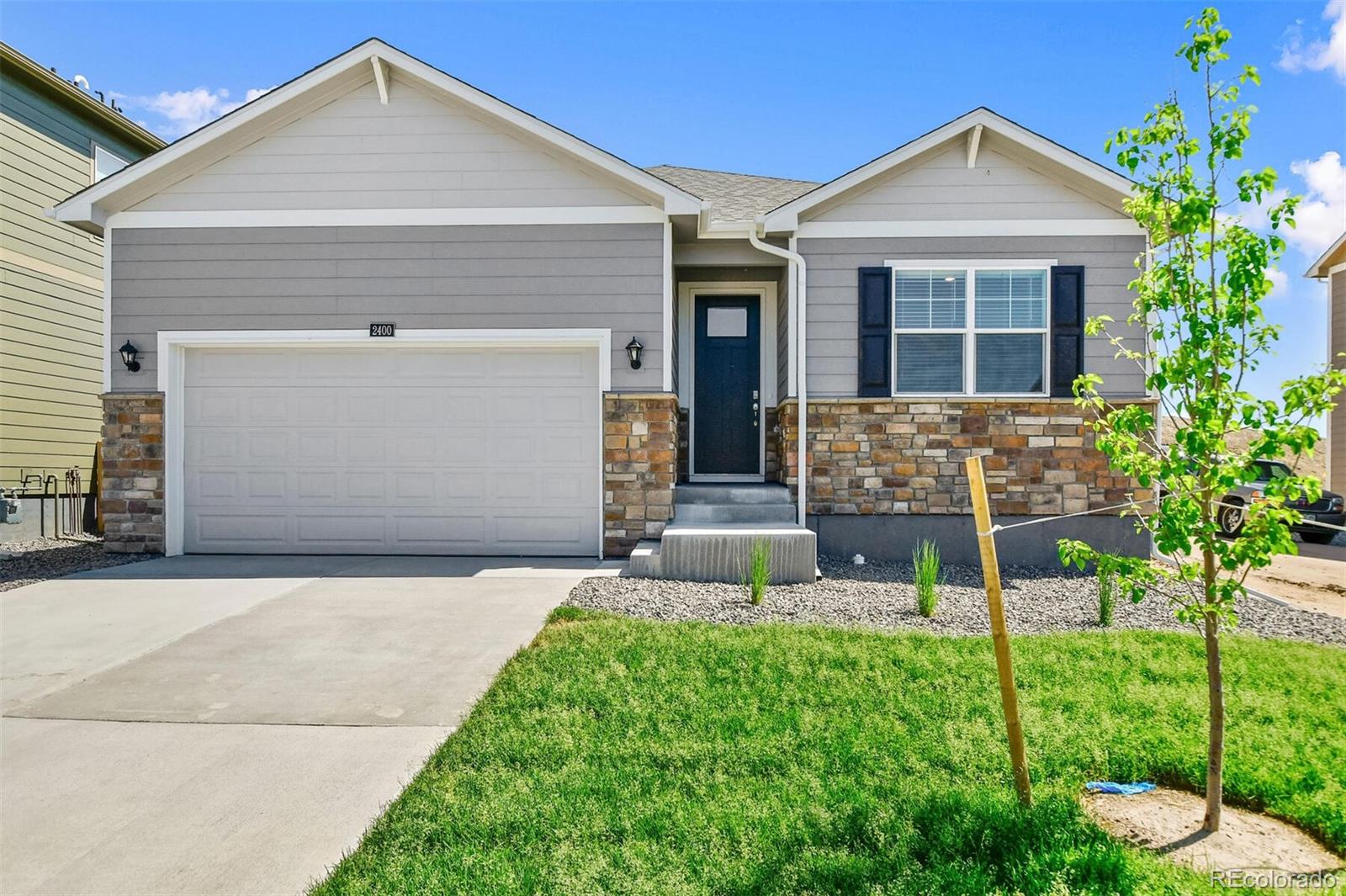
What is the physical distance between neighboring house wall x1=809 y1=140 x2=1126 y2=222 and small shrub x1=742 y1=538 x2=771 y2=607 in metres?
3.55

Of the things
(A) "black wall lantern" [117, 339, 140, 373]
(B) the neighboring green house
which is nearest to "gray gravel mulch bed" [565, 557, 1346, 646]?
(A) "black wall lantern" [117, 339, 140, 373]

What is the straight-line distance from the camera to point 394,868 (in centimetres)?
233

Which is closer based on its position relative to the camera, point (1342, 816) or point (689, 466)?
point (1342, 816)

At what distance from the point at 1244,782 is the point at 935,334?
5.58 m

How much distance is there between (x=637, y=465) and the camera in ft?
25.4

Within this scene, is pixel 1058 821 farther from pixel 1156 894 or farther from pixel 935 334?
pixel 935 334

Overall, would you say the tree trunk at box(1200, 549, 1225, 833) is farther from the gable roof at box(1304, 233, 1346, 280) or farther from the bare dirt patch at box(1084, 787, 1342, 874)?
the gable roof at box(1304, 233, 1346, 280)

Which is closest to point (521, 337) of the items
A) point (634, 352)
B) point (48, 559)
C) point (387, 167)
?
point (634, 352)

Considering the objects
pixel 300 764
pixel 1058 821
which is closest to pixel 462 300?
pixel 300 764

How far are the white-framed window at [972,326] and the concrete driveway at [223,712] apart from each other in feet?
13.8

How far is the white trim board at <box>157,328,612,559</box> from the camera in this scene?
7793mm

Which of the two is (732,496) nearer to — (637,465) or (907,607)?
(637,465)

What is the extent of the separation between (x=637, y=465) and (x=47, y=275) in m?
8.95

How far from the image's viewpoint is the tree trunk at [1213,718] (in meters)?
2.56
